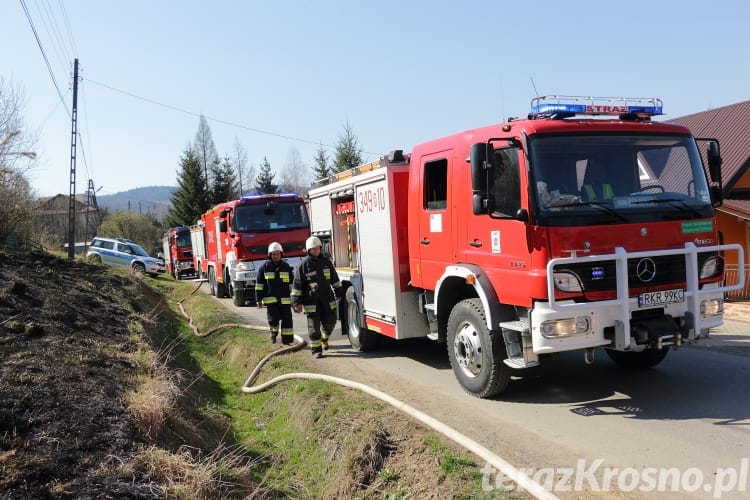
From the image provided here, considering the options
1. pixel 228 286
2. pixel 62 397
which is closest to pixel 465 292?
pixel 62 397

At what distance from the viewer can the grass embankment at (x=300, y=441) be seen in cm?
406

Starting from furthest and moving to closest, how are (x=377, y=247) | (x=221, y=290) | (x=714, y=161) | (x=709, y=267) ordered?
(x=221, y=290), (x=377, y=247), (x=714, y=161), (x=709, y=267)

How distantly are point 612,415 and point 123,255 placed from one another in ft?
88.9

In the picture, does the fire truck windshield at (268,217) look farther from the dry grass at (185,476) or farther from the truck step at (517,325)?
the dry grass at (185,476)

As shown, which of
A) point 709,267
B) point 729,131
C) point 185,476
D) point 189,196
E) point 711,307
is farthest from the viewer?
point 189,196

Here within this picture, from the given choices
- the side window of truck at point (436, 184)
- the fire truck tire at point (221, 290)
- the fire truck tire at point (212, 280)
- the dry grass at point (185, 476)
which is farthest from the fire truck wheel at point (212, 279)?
the dry grass at point (185, 476)

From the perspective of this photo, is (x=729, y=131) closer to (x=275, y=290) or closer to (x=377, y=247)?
(x=377, y=247)

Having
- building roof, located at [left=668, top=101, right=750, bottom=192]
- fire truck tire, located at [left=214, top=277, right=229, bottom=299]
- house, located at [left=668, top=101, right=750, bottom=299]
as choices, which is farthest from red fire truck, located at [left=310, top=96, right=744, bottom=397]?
fire truck tire, located at [left=214, top=277, right=229, bottom=299]

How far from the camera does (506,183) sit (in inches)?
207

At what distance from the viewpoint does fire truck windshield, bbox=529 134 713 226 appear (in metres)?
5.00

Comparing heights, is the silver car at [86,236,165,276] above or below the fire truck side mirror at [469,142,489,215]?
below

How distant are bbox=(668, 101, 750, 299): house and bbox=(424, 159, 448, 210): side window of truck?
32.3ft

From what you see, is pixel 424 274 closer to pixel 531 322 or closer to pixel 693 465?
pixel 531 322

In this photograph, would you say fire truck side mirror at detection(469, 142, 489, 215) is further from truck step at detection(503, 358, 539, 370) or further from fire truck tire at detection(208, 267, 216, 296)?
fire truck tire at detection(208, 267, 216, 296)
